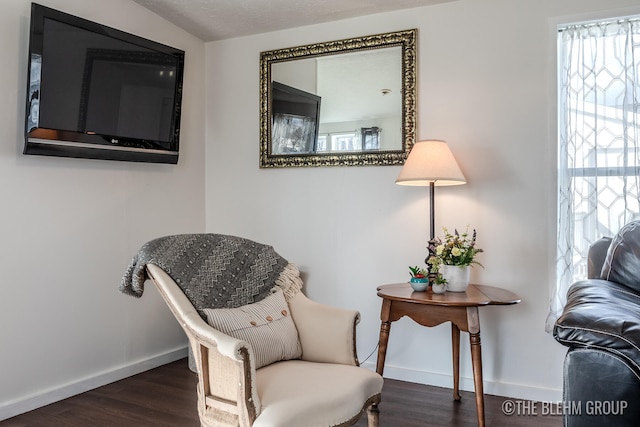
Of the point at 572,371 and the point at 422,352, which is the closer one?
the point at 572,371

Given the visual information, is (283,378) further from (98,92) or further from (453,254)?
(98,92)

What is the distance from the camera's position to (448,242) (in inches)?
106

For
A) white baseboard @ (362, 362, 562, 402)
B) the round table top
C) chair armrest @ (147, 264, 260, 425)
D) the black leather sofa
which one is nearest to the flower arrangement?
the round table top

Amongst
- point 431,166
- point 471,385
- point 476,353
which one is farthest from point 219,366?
point 471,385

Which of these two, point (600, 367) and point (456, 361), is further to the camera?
point (456, 361)

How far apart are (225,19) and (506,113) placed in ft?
6.14

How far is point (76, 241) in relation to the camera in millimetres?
2932

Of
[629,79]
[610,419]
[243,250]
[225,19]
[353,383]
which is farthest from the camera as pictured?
[225,19]

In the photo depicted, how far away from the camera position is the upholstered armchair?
1751 mm

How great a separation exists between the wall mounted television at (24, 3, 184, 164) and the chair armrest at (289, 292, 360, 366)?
1.53 metres

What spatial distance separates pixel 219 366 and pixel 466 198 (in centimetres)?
178

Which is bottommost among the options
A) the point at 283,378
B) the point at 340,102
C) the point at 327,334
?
the point at 283,378

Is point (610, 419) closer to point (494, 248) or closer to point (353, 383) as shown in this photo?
point (353, 383)

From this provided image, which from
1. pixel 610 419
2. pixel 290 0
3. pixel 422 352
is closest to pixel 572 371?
pixel 610 419
